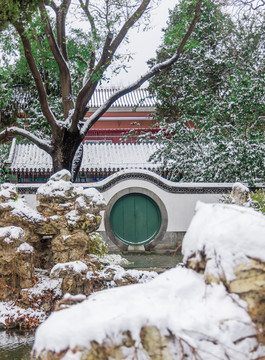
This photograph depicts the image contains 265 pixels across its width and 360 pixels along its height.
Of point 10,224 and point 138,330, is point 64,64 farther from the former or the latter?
point 138,330

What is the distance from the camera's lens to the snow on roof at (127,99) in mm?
18859

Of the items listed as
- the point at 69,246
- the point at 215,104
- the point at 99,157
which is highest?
the point at 215,104

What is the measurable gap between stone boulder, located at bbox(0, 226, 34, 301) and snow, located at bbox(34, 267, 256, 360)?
14.7 feet

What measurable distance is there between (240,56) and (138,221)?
756cm

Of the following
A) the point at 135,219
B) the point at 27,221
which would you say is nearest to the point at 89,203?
the point at 27,221

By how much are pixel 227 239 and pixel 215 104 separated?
444 inches

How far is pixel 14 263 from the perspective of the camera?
20.6ft

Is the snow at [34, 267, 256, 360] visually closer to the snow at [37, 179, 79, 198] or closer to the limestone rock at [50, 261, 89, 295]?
the limestone rock at [50, 261, 89, 295]

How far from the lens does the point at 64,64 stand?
11.2 meters

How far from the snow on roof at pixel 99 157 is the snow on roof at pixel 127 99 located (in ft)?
11.2

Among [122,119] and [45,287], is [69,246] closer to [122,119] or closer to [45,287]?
[45,287]

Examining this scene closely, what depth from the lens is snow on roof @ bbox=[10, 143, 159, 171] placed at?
45.4ft

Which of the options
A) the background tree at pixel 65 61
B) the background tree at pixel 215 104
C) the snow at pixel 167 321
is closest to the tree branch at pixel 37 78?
the background tree at pixel 65 61

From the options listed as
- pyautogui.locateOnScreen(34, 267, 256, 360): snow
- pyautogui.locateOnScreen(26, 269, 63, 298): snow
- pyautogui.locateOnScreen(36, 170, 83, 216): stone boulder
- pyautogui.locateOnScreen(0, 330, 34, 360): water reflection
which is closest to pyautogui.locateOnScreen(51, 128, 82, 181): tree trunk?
pyautogui.locateOnScreen(36, 170, 83, 216): stone boulder
